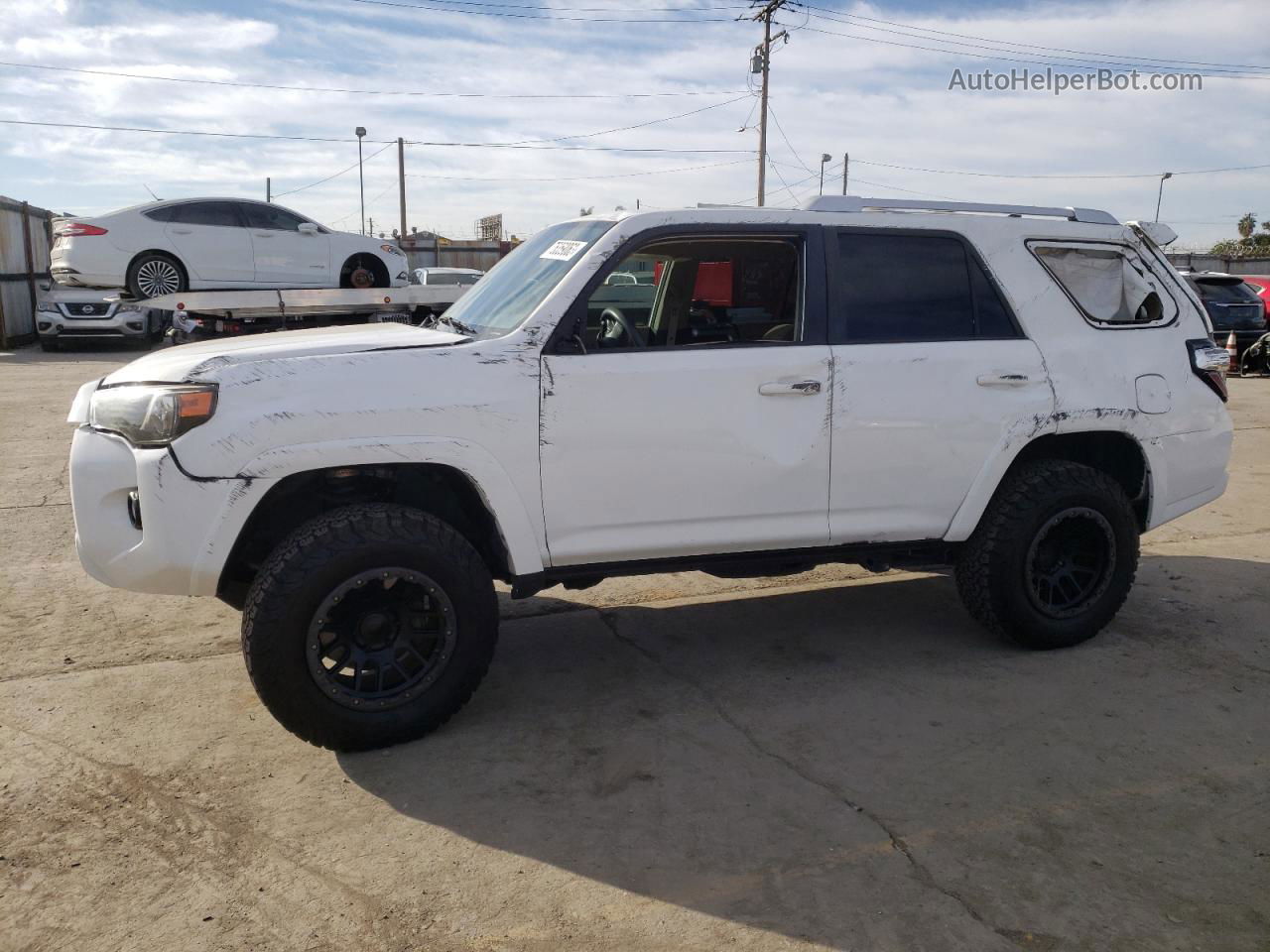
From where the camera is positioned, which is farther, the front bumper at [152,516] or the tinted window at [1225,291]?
the tinted window at [1225,291]

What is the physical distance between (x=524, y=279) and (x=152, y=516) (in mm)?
1735

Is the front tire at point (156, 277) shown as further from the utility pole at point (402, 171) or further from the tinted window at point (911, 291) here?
the utility pole at point (402, 171)

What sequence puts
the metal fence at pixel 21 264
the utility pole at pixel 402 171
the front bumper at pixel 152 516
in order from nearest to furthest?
the front bumper at pixel 152 516
the metal fence at pixel 21 264
the utility pole at pixel 402 171

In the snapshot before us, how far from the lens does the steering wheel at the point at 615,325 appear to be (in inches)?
161

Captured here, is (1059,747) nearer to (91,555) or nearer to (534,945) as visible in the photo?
(534,945)

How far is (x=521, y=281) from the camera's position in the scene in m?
4.33

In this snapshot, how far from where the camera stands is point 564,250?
14.0 feet

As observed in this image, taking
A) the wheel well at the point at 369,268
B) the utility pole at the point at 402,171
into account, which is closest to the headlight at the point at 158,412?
the wheel well at the point at 369,268

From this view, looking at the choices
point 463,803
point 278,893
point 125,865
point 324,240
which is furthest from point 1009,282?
point 324,240

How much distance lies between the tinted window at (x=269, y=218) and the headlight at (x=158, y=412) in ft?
38.5

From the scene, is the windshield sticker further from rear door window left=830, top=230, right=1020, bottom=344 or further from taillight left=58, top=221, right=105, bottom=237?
taillight left=58, top=221, right=105, bottom=237

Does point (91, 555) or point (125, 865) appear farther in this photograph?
point (91, 555)

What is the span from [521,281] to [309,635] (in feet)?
5.54

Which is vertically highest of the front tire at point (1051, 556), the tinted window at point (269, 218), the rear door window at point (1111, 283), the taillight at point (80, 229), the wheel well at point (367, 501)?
the tinted window at point (269, 218)
